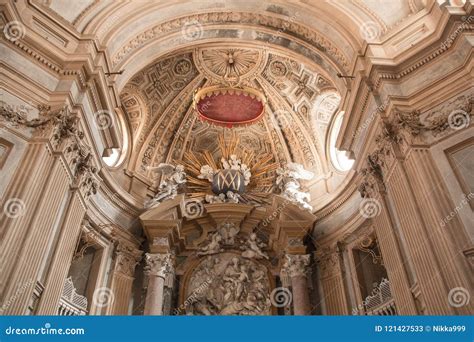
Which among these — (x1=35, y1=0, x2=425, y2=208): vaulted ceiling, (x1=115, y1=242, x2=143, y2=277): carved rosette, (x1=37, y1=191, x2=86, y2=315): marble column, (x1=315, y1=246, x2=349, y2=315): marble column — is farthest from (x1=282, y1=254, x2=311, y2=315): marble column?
(x1=37, y1=191, x2=86, y2=315): marble column

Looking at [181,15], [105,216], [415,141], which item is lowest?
[415,141]

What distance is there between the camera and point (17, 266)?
6.17 metres

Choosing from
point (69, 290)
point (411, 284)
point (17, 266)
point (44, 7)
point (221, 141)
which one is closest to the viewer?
point (17, 266)

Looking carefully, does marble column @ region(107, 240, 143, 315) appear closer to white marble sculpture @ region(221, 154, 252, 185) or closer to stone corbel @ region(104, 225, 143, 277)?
stone corbel @ region(104, 225, 143, 277)

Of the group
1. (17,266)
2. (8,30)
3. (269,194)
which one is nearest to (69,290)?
(17,266)

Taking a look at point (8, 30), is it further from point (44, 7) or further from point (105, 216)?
point (105, 216)

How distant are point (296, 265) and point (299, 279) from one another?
0.37m

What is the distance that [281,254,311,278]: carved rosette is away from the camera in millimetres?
11109

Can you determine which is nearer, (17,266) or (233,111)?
(17,266)

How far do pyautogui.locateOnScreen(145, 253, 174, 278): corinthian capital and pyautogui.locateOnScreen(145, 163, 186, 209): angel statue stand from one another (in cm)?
151

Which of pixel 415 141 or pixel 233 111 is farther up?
pixel 233 111

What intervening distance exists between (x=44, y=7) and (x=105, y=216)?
5015 millimetres

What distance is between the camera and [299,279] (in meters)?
11.0

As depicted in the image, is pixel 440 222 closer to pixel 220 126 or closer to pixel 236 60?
pixel 220 126
